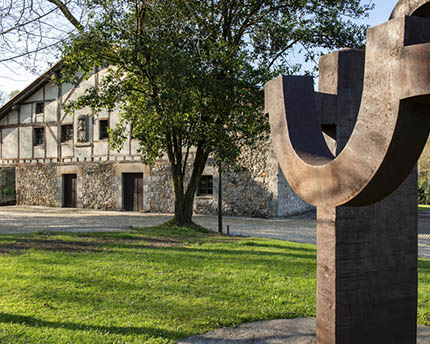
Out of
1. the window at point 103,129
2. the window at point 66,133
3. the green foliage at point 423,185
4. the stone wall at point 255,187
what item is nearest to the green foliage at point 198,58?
the stone wall at point 255,187

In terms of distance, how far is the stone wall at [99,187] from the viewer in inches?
815

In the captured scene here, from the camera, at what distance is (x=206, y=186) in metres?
19.0

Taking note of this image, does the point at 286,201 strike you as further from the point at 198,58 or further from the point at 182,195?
the point at 198,58

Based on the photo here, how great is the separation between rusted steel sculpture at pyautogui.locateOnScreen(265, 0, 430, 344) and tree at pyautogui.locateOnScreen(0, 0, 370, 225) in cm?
717

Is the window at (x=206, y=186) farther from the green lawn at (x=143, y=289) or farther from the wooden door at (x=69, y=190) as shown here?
the green lawn at (x=143, y=289)

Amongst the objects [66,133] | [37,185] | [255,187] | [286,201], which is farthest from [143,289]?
[37,185]

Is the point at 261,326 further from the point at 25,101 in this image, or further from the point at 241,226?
the point at 25,101

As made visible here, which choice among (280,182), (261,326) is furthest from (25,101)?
(261,326)

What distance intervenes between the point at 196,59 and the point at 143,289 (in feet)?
22.1

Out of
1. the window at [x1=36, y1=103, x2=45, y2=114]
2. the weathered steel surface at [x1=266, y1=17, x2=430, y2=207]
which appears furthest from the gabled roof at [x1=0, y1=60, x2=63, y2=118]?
the weathered steel surface at [x1=266, y1=17, x2=430, y2=207]

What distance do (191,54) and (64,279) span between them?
695 cm

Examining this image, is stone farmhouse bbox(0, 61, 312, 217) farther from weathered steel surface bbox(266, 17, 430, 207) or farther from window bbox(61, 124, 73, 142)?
weathered steel surface bbox(266, 17, 430, 207)

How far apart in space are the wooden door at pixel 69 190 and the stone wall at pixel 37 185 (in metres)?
0.50

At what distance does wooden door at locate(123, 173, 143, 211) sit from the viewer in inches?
797
